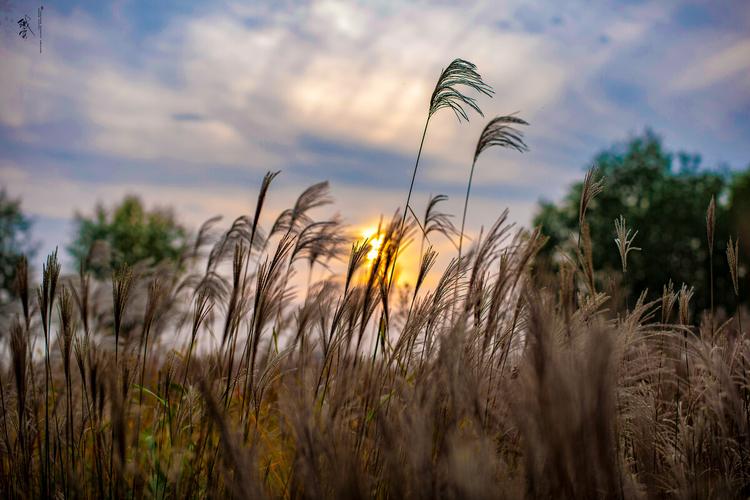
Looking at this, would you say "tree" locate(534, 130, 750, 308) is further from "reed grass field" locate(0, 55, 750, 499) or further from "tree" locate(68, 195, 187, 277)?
"reed grass field" locate(0, 55, 750, 499)

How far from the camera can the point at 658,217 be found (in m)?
30.9

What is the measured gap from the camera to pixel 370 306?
2447 mm

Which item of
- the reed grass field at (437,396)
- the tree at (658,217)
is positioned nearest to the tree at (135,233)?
the tree at (658,217)

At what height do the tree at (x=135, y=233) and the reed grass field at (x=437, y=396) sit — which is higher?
the tree at (x=135, y=233)

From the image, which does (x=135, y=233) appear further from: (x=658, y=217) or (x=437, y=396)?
(x=437, y=396)

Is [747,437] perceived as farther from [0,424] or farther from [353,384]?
[0,424]

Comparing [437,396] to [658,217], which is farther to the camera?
[658,217]

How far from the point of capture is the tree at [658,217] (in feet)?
97.0

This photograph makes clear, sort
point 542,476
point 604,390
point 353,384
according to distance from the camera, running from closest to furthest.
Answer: point 604,390 < point 542,476 < point 353,384

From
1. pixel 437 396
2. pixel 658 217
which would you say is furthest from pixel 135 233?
pixel 437 396

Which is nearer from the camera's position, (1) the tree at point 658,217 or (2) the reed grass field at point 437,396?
(2) the reed grass field at point 437,396

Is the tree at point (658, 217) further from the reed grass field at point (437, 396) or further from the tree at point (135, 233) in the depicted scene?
the reed grass field at point (437, 396)

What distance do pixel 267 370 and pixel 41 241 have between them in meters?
31.3

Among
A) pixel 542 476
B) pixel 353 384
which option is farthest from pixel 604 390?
pixel 353 384
